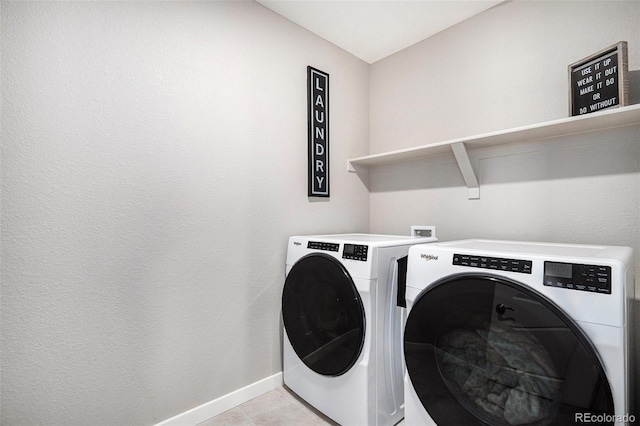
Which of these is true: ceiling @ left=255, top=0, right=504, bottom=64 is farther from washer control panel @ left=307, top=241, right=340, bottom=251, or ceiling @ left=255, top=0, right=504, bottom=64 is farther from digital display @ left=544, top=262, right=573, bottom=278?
digital display @ left=544, top=262, right=573, bottom=278

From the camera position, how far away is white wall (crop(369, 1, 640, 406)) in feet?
4.96

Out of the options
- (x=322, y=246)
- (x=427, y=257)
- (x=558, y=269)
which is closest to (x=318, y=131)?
(x=322, y=246)

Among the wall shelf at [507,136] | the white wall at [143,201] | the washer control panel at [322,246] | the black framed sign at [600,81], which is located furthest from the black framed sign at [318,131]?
the black framed sign at [600,81]

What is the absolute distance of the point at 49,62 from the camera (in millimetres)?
1226

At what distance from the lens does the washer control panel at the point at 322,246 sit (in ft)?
5.19

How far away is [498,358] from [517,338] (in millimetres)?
106

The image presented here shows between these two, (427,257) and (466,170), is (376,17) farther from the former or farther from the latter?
(427,257)

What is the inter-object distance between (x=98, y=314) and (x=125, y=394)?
395 mm

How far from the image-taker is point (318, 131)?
2.19 m

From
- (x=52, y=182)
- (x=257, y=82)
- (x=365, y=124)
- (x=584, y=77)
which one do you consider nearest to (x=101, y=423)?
(x=52, y=182)

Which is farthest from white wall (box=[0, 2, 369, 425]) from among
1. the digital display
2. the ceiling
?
the digital display

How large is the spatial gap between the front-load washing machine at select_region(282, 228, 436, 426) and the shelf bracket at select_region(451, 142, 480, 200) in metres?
0.65

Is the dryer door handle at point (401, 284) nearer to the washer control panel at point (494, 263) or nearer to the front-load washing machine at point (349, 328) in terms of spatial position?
the front-load washing machine at point (349, 328)

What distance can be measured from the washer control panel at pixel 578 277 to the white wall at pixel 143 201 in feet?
4.62
